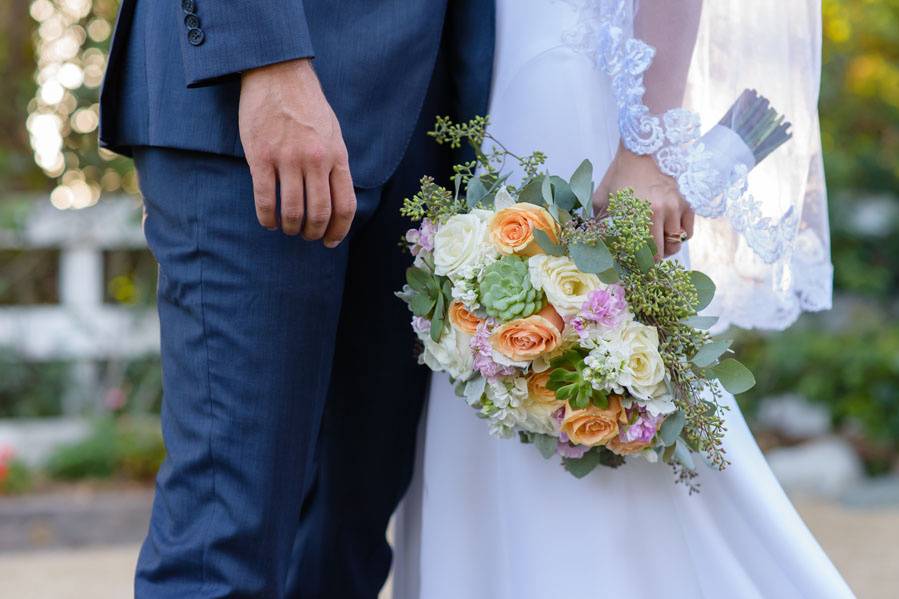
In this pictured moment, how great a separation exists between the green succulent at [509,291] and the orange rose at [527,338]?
0.01 m

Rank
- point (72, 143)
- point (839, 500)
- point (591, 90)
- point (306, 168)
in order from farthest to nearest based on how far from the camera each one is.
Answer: point (72, 143) → point (839, 500) → point (591, 90) → point (306, 168)

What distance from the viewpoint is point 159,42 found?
4.85 ft

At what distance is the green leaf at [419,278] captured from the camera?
155cm

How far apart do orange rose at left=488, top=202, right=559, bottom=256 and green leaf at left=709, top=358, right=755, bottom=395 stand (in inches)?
10.8

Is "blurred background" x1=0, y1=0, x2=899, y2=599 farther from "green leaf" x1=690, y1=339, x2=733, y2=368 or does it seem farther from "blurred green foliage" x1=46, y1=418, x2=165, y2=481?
"green leaf" x1=690, y1=339, x2=733, y2=368

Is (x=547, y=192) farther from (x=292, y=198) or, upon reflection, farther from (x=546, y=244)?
(x=292, y=198)

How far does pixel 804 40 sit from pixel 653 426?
2.20 feet

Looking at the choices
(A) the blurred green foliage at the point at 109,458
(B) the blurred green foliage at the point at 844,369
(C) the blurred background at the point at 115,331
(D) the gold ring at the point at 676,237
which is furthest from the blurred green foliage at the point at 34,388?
(D) the gold ring at the point at 676,237

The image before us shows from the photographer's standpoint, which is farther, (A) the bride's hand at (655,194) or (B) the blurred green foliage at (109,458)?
(B) the blurred green foliage at (109,458)

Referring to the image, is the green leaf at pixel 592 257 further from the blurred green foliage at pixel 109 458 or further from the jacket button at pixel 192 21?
the blurred green foliage at pixel 109 458

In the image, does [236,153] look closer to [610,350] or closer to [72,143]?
[610,350]

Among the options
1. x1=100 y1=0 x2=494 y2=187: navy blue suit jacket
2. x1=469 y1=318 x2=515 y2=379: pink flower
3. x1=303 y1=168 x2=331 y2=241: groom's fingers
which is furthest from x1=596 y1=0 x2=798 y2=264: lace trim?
x1=303 y1=168 x2=331 y2=241: groom's fingers

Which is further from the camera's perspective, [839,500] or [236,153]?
[839,500]

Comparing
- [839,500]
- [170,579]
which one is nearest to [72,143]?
[839,500]
